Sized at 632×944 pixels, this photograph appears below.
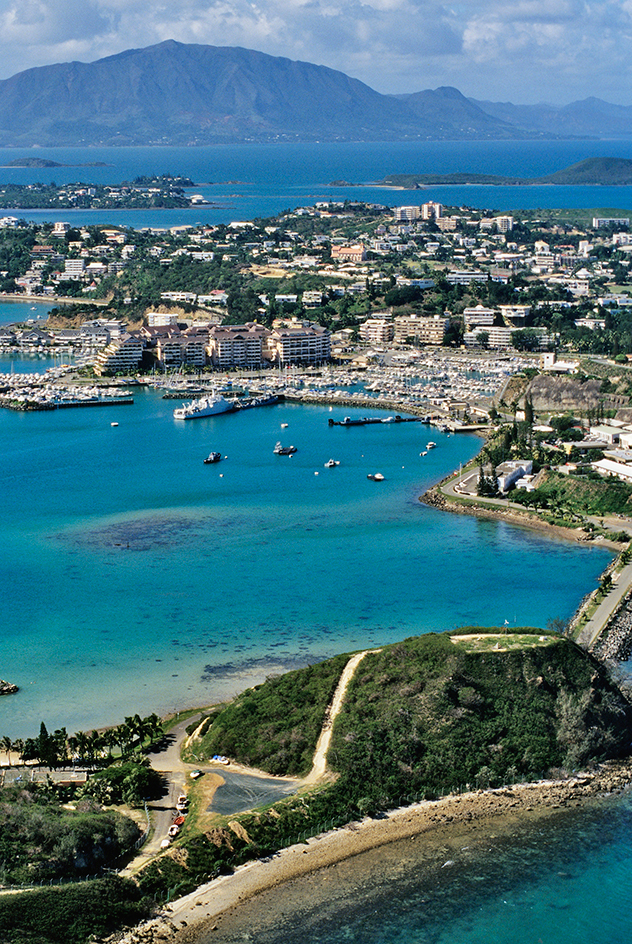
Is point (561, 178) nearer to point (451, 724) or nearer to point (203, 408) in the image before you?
point (203, 408)

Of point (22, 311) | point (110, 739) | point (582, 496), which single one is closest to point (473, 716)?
point (110, 739)

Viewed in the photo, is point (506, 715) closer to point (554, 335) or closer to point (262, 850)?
point (262, 850)

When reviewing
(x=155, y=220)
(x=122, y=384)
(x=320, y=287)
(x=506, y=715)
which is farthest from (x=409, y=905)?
(x=155, y=220)

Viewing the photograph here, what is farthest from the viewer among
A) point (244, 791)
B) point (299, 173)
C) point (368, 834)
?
point (299, 173)

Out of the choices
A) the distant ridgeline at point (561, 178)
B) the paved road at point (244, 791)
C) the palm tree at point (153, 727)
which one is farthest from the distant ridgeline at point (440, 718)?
the distant ridgeline at point (561, 178)

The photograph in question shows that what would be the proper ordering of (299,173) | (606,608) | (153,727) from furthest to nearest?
(299,173), (606,608), (153,727)

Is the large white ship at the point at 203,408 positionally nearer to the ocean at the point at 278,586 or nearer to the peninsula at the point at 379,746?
the ocean at the point at 278,586

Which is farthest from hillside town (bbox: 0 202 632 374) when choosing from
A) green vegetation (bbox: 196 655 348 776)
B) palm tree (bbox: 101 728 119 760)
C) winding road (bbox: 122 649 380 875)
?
palm tree (bbox: 101 728 119 760)
